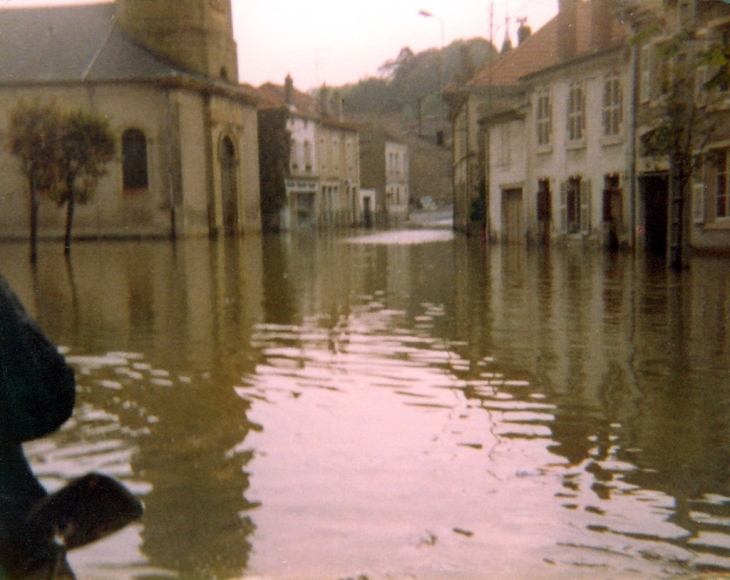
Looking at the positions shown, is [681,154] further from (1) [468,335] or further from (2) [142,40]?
(2) [142,40]

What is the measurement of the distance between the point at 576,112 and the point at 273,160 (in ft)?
84.5

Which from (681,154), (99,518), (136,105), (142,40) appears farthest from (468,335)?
(142,40)

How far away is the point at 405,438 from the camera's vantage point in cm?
571

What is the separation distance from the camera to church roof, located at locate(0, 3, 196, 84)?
40.1 meters

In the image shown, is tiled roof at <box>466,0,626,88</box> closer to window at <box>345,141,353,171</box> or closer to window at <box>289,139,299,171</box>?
window at <box>289,139,299,171</box>

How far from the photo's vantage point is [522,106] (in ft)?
106

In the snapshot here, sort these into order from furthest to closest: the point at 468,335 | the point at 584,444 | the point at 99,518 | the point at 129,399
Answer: the point at 468,335 < the point at 129,399 < the point at 584,444 < the point at 99,518

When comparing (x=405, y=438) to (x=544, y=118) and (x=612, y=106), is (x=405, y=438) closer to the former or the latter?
(x=612, y=106)

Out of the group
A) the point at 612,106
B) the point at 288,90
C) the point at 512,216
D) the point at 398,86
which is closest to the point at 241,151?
the point at 288,90

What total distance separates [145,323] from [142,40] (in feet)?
110

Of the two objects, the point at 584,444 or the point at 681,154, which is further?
the point at 681,154

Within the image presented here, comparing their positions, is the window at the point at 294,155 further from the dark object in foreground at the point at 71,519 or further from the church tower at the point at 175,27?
the dark object in foreground at the point at 71,519

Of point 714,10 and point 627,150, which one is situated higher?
point 714,10

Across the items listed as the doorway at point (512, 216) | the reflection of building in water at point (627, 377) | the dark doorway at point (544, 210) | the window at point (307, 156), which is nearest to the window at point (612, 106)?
the dark doorway at point (544, 210)
